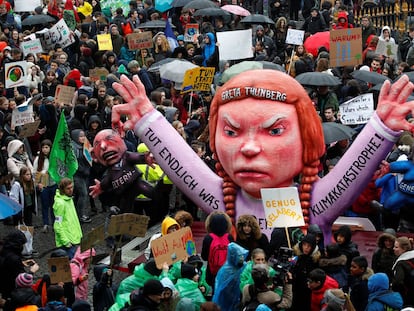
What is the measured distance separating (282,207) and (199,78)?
6436mm

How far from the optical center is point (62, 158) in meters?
16.1

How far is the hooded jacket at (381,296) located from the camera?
1051 centimetres

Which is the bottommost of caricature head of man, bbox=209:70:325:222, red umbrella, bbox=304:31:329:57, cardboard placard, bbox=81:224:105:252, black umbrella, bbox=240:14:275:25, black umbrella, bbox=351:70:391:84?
red umbrella, bbox=304:31:329:57

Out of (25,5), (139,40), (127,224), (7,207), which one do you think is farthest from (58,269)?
(25,5)

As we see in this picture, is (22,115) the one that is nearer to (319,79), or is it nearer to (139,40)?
(319,79)

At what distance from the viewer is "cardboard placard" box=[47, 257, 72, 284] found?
37.1 feet

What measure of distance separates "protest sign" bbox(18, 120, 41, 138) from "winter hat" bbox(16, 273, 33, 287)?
226 inches

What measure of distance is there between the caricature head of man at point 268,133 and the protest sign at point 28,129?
4752 millimetres

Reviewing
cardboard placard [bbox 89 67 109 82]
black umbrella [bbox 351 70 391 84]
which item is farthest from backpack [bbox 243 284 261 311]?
cardboard placard [bbox 89 67 109 82]

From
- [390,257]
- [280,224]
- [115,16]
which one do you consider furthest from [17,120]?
[115,16]

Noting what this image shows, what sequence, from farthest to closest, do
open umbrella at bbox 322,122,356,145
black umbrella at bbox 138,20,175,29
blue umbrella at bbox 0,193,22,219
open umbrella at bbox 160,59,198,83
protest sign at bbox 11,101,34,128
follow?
black umbrella at bbox 138,20,175,29, open umbrella at bbox 160,59,198,83, protest sign at bbox 11,101,34,128, open umbrella at bbox 322,122,356,145, blue umbrella at bbox 0,193,22,219

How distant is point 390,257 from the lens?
1180 centimetres

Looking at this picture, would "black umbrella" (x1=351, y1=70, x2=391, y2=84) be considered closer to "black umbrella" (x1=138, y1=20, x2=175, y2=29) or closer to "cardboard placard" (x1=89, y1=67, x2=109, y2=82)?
"cardboard placard" (x1=89, y1=67, x2=109, y2=82)

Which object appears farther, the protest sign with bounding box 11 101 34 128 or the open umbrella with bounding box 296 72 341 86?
the open umbrella with bounding box 296 72 341 86
